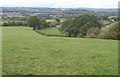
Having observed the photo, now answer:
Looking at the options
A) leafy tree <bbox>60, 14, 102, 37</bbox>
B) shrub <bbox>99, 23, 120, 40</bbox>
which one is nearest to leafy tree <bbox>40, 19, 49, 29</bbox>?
leafy tree <bbox>60, 14, 102, 37</bbox>

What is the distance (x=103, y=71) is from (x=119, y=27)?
29.5m

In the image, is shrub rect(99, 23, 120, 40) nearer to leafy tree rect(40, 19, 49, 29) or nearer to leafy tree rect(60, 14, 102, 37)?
leafy tree rect(60, 14, 102, 37)

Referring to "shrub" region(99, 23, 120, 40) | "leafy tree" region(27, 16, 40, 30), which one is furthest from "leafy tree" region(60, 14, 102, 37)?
"shrub" region(99, 23, 120, 40)

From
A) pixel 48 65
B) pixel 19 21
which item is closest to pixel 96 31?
pixel 19 21

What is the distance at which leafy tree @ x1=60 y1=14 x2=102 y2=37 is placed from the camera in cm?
4953

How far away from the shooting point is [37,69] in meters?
10.0

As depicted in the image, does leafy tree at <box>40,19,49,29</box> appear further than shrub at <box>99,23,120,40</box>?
Yes

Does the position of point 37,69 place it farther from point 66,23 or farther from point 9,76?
point 66,23

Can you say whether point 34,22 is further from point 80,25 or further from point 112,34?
Answer: point 112,34

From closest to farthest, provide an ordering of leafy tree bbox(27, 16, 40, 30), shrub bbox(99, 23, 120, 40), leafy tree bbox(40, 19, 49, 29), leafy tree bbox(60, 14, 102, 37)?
shrub bbox(99, 23, 120, 40) → leafy tree bbox(60, 14, 102, 37) → leafy tree bbox(27, 16, 40, 30) → leafy tree bbox(40, 19, 49, 29)

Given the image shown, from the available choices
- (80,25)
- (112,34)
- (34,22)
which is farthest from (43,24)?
(112,34)

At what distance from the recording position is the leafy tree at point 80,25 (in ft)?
163

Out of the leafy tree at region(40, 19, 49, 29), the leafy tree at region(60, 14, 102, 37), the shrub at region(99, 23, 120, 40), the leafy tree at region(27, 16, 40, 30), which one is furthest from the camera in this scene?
the leafy tree at region(40, 19, 49, 29)

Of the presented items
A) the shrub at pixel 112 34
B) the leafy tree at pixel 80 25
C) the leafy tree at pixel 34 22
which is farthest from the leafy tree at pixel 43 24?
the shrub at pixel 112 34
